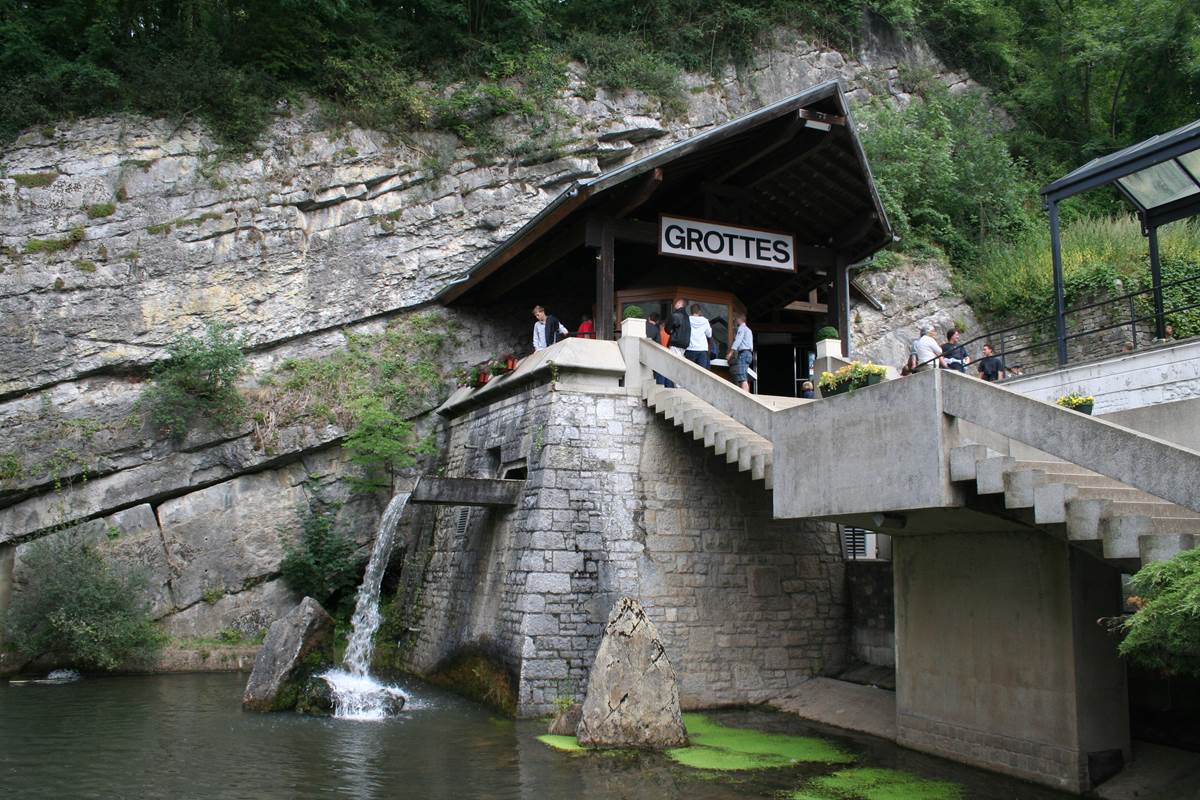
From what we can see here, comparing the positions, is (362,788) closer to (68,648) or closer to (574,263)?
(68,648)

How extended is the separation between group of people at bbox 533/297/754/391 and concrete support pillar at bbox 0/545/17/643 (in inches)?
327

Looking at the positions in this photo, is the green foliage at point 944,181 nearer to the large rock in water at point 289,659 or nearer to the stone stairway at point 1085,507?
the stone stairway at point 1085,507

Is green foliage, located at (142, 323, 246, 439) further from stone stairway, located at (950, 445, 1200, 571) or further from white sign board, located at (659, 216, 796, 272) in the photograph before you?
stone stairway, located at (950, 445, 1200, 571)

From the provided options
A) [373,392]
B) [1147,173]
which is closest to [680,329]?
[373,392]

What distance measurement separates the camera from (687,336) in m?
12.9

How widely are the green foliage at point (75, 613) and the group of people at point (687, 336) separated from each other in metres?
6.93

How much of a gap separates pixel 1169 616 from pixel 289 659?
9.01 m

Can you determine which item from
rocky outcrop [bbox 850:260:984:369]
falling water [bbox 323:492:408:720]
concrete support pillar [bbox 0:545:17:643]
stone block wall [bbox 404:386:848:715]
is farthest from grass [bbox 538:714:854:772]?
rocky outcrop [bbox 850:260:984:369]

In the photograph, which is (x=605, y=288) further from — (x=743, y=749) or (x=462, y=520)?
(x=743, y=749)

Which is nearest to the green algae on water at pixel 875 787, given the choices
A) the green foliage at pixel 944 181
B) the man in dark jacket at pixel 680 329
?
the man in dark jacket at pixel 680 329

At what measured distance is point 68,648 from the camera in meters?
12.7

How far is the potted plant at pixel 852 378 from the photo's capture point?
27.5 feet

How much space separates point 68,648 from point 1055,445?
1274cm

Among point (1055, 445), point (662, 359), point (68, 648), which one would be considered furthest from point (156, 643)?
point (1055, 445)
